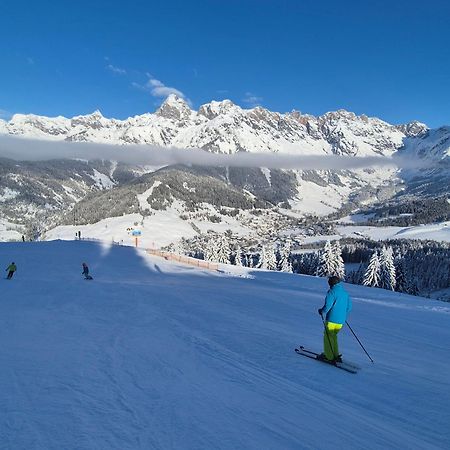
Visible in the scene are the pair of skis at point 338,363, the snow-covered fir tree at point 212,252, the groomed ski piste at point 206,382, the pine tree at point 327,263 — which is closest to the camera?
the groomed ski piste at point 206,382

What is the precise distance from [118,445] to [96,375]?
2.90 m

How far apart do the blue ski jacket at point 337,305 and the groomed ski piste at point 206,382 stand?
113 cm

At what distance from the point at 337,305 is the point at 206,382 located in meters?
3.72

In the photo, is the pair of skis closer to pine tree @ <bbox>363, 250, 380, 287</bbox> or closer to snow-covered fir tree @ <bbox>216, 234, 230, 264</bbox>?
pine tree @ <bbox>363, 250, 380, 287</bbox>

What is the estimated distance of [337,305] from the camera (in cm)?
989

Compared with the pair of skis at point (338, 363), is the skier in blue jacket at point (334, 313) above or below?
above

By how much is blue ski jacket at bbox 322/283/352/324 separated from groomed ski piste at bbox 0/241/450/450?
113cm

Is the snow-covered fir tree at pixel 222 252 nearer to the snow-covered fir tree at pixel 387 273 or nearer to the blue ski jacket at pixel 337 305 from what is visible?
the snow-covered fir tree at pixel 387 273

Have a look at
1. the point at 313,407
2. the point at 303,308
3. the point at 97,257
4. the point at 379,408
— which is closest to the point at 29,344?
the point at 313,407

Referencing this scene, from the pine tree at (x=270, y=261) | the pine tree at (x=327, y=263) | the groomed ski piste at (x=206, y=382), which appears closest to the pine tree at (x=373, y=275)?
the pine tree at (x=327, y=263)

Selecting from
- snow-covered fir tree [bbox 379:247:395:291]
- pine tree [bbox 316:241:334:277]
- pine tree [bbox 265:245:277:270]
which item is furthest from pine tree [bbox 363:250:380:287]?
pine tree [bbox 265:245:277:270]

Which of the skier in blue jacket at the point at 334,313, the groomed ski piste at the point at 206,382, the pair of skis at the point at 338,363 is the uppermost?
the skier in blue jacket at the point at 334,313

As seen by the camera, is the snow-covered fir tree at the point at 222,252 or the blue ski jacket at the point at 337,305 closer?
the blue ski jacket at the point at 337,305

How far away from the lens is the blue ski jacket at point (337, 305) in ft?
32.3
